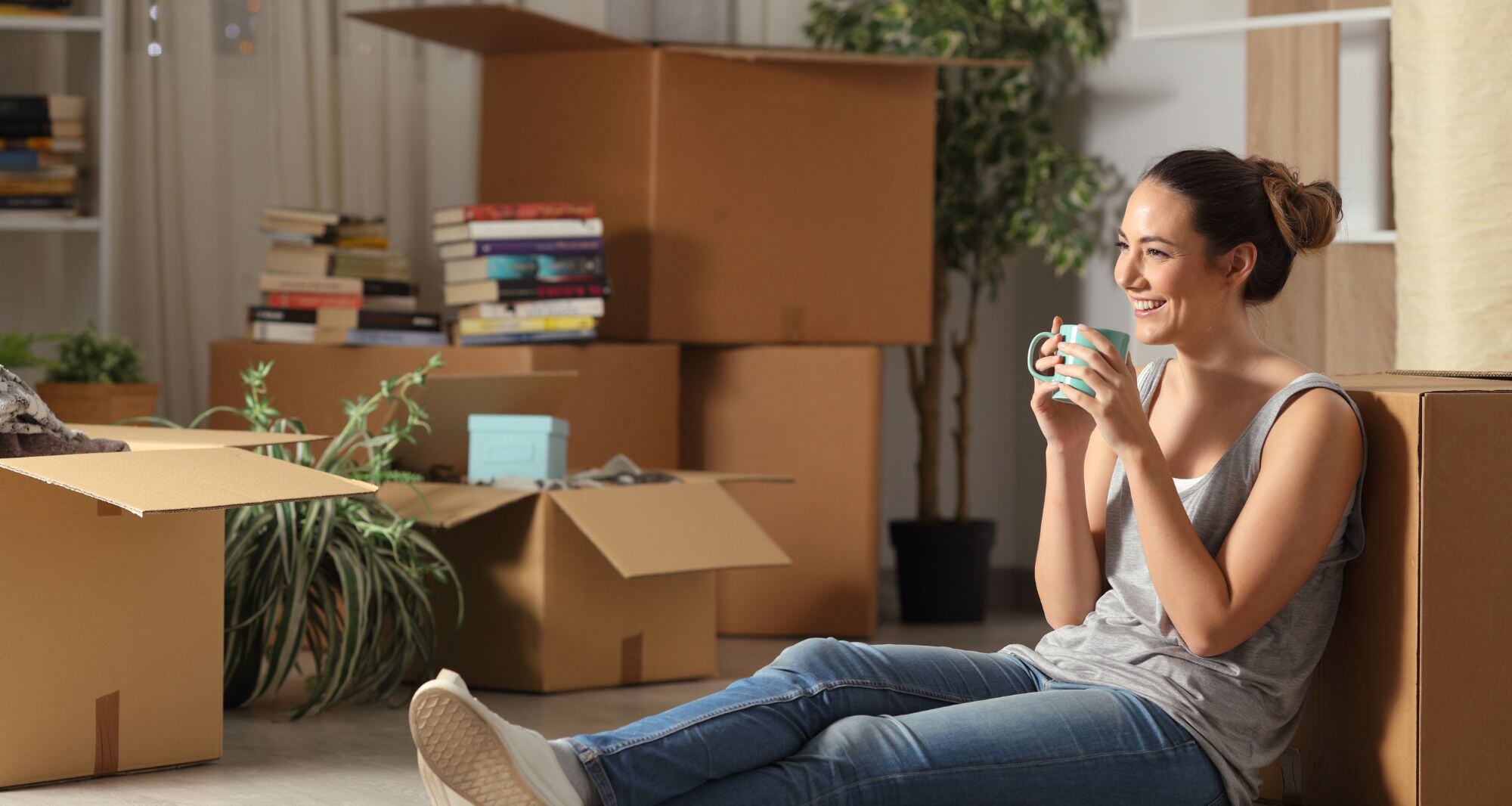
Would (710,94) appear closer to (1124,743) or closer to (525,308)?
(525,308)

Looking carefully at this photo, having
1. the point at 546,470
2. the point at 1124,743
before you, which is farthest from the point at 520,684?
the point at 1124,743

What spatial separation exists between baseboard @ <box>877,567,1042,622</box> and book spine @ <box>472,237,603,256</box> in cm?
122

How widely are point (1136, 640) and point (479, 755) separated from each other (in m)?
0.64

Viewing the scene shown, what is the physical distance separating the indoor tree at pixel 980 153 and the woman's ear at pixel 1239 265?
1.96m

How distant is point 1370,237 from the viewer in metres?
2.81

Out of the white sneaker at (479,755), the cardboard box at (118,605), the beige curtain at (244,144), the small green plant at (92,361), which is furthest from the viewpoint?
the beige curtain at (244,144)

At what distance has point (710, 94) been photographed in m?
3.30

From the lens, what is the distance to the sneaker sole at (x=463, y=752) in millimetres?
1323

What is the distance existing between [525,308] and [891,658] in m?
1.73

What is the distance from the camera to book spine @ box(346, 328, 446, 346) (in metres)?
3.14

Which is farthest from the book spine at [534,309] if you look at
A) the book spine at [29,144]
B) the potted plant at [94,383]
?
the book spine at [29,144]

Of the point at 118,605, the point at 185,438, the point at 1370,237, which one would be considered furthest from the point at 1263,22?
the point at 118,605

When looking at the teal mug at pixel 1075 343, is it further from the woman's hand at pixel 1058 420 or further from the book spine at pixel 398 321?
the book spine at pixel 398 321

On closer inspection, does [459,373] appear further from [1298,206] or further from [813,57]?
[1298,206]
